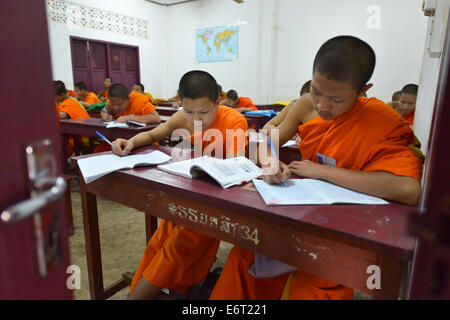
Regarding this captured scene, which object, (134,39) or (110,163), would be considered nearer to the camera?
(110,163)

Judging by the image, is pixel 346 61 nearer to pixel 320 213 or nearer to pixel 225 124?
pixel 320 213

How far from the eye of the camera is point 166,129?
1.66 m

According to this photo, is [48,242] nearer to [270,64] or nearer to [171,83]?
[270,64]

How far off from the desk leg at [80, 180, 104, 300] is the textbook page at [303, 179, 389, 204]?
35.0 inches

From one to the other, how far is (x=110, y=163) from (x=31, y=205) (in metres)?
0.90

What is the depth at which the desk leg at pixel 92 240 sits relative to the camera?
1.26m

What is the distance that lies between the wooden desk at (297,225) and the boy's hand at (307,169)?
0.21 m

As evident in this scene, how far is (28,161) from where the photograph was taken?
344 mm

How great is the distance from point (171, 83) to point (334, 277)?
8285 millimetres

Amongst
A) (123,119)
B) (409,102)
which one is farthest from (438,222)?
(409,102)

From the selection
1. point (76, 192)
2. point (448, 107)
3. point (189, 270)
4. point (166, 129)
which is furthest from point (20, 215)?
point (76, 192)

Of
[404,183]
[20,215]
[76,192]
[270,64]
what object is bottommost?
[76,192]

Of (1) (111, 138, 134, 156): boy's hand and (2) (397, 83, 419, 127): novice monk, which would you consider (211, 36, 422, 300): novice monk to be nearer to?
(1) (111, 138, 134, 156): boy's hand
